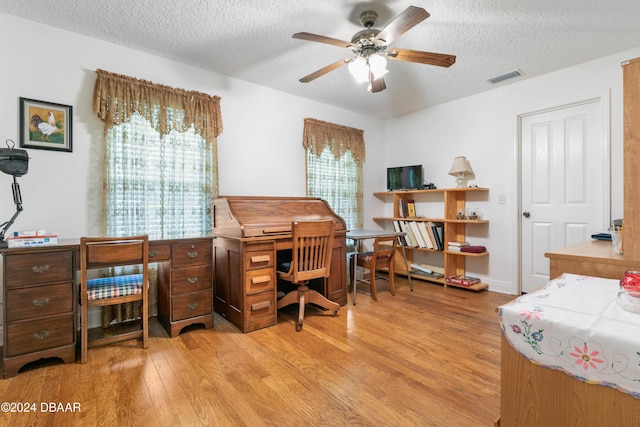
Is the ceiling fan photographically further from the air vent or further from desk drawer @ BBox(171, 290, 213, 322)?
desk drawer @ BBox(171, 290, 213, 322)

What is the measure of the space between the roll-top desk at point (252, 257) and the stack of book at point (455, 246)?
149 cm

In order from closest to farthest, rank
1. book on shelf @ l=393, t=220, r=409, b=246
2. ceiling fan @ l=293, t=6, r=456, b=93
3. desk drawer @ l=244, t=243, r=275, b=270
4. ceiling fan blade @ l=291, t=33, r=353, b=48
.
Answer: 1. ceiling fan blade @ l=291, t=33, r=353, b=48
2. ceiling fan @ l=293, t=6, r=456, b=93
3. desk drawer @ l=244, t=243, r=275, b=270
4. book on shelf @ l=393, t=220, r=409, b=246

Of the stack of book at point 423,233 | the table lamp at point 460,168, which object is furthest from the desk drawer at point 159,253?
the table lamp at point 460,168

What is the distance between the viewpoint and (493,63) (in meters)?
2.81

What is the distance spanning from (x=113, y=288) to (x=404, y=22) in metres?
2.43

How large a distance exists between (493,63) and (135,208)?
11.4ft

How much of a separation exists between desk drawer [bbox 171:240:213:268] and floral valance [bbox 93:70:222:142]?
3.52ft

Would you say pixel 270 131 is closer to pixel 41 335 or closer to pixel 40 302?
pixel 40 302

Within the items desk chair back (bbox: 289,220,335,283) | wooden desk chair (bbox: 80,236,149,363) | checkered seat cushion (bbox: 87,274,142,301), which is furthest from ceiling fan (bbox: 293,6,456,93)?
checkered seat cushion (bbox: 87,274,142,301)

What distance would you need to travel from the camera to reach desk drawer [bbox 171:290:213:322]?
2.25 m

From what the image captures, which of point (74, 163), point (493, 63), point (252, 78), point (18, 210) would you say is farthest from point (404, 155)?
point (18, 210)

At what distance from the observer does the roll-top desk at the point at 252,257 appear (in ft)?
7.69

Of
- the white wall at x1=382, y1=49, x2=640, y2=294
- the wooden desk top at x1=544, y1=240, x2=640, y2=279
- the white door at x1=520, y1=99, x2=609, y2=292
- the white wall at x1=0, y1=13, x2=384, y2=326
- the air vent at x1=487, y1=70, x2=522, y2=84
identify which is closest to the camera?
the wooden desk top at x1=544, y1=240, x2=640, y2=279

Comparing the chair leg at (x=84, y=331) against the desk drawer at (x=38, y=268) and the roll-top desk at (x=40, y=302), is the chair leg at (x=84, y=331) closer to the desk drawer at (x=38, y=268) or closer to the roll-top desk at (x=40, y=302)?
the roll-top desk at (x=40, y=302)
